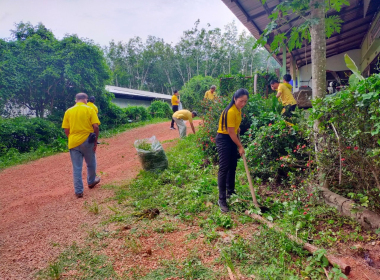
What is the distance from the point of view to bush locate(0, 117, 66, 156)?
29.3 ft

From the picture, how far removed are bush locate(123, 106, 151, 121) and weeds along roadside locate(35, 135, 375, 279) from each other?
42.6 feet

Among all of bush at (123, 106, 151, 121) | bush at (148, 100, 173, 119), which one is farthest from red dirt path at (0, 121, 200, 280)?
bush at (148, 100, 173, 119)

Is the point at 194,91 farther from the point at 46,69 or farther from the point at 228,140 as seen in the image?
the point at 228,140

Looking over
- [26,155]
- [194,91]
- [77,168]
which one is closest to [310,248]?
[77,168]

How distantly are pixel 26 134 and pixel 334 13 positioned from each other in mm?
11218

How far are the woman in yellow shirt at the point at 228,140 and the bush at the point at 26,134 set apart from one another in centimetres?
827

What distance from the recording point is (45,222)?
12.1 ft

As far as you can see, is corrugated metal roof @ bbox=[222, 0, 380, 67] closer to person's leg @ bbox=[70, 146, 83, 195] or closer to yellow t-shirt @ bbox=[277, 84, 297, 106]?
yellow t-shirt @ bbox=[277, 84, 297, 106]

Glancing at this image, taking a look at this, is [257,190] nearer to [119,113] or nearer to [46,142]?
[46,142]

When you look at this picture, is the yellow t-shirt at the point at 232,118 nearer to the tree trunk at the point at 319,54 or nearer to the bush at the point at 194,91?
the tree trunk at the point at 319,54

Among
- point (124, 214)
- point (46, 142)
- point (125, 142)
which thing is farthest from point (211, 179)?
point (46, 142)

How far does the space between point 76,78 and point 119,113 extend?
3749 mm

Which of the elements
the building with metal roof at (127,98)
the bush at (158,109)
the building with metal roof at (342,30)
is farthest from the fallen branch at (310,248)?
the bush at (158,109)

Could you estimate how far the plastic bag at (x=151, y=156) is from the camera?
214 inches
